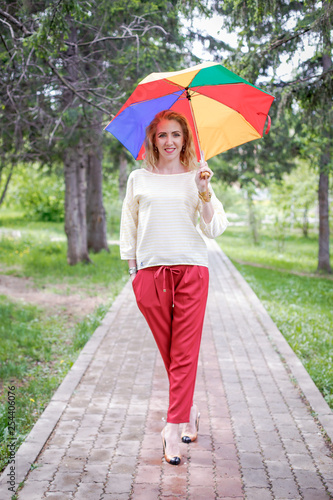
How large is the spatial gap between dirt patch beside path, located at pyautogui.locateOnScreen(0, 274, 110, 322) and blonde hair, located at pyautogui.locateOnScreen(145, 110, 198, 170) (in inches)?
190

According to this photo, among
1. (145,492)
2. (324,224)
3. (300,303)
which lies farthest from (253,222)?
(145,492)

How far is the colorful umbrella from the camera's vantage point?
3.35 m

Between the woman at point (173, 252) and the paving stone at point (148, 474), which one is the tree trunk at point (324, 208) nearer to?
the woman at point (173, 252)

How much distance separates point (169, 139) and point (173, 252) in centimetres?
75

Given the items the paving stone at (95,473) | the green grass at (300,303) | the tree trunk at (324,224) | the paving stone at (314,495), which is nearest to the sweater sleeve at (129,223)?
the paving stone at (95,473)

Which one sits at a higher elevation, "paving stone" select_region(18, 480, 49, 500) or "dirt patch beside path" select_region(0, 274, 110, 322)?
"paving stone" select_region(18, 480, 49, 500)

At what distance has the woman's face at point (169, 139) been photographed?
3424 millimetres

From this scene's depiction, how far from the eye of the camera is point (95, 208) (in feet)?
51.3

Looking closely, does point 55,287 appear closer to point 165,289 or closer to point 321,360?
point 321,360

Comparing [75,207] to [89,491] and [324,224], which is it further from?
[89,491]

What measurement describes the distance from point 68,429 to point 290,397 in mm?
1973

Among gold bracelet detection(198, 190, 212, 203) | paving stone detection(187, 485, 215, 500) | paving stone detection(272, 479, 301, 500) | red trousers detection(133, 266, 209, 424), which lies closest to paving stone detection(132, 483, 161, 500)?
paving stone detection(187, 485, 215, 500)

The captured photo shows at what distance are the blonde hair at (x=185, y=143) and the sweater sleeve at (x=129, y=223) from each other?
19cm

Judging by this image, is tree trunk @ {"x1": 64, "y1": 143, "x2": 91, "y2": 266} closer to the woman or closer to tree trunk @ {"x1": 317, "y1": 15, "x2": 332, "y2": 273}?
tree trunk @ {"x1": 317, "y1": 15, "x2": 332, "y2": 273}
